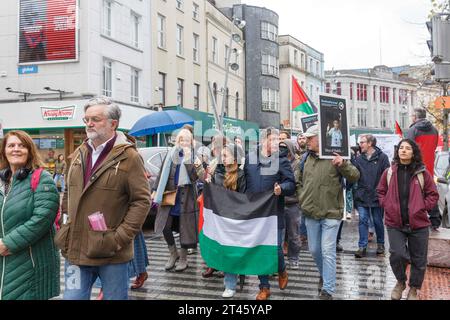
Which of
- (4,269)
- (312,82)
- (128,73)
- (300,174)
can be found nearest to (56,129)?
(128,73)

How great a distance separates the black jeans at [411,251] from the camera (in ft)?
19.1

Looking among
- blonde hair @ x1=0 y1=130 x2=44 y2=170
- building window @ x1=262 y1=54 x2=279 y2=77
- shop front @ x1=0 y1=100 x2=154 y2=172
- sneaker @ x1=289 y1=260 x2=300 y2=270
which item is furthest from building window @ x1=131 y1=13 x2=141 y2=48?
blonde hair @ x1=0 y1=130 x2=44 y2=170

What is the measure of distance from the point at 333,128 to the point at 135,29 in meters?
21.2

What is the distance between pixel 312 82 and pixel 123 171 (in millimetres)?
51719

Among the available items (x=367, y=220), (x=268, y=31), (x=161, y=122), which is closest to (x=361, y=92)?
(x=268, y=31)

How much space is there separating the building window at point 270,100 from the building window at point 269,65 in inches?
57.8

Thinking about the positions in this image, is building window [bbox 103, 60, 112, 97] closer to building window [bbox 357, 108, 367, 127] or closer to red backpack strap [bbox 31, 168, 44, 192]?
red backpack strap [bbox 31, 168, 44, 192]

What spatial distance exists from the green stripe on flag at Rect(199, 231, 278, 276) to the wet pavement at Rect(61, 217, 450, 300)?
1.15ft

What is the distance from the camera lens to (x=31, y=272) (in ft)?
12.6

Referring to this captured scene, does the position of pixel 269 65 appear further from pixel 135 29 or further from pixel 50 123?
pixel 50 123

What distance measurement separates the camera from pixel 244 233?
20.1 ft

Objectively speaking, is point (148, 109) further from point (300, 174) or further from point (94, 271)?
point (94, 271)

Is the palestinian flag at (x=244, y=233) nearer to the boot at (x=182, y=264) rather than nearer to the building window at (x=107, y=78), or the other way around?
the boot at (x=182, y=264)

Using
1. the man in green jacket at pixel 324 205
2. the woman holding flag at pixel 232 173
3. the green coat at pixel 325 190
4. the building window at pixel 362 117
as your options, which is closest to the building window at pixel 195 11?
the woman holding flag at pixel 232 173
